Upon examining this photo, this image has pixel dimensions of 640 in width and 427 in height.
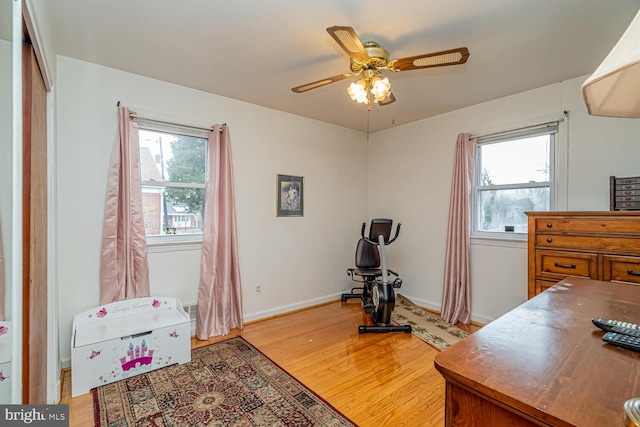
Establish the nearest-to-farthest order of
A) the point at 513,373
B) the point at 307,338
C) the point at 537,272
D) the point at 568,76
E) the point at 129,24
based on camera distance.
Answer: the point at 513,373, the point at 129,24, the point at 537,272, the point at 568,76, the point at 307,338

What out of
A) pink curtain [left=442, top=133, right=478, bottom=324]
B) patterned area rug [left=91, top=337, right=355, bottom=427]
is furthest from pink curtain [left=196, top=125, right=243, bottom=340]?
pink curtain [left=442, top=133, right=478, bottom=324]

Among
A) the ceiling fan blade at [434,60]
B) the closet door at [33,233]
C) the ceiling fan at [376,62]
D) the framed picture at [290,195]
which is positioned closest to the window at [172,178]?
the framed picture at [290,195]

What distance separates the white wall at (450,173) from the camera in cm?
255

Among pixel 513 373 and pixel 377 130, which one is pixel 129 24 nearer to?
pixel 513 373

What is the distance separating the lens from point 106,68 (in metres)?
2.51

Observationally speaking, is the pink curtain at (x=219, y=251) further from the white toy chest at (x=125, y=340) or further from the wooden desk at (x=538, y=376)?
the wooden desk at (x=538, y=376)

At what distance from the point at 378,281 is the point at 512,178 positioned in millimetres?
1830

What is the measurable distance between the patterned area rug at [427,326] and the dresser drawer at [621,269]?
4.09 ft

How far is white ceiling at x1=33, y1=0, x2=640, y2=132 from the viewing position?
1764 millimetres

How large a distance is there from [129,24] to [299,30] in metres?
1.13

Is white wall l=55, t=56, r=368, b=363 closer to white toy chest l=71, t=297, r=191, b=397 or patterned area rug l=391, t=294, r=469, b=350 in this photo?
white toy chest l=71, t=297, r=191, b=397

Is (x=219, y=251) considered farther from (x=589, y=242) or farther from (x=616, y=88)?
(x=589, y=242)

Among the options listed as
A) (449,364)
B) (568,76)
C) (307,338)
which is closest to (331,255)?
(307,338)

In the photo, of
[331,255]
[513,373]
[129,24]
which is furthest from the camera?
[331,255]
